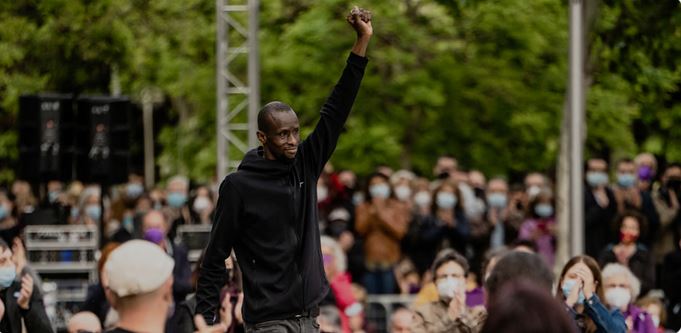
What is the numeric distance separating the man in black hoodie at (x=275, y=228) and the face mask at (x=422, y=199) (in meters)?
11.3

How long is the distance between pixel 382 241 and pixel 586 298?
10355 mm

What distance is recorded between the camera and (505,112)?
29.6 meters

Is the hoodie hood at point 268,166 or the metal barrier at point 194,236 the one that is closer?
the hoodie hood at point 268,166

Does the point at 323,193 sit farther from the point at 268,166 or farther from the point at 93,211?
the point at 268,166

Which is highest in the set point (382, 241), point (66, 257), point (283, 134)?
point (283, 134)

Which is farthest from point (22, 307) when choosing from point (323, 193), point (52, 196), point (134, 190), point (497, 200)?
point (52, 196)

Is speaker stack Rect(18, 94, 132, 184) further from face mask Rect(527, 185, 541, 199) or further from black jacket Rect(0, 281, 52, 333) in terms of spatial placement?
black jacket Rect(0, 281, 52, 333)

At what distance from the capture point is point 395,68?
29.7m

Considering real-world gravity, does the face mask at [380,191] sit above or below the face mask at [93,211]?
above

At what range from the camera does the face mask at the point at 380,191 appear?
2050cm

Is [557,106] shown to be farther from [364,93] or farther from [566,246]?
[566,246]

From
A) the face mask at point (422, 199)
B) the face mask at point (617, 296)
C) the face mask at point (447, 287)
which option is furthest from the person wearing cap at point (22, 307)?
the face mask at point (422, 199)

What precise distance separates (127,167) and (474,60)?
8852 millimetres

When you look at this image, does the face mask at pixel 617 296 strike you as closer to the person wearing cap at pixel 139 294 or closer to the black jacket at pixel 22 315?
the black jacket at pixel 22 315
